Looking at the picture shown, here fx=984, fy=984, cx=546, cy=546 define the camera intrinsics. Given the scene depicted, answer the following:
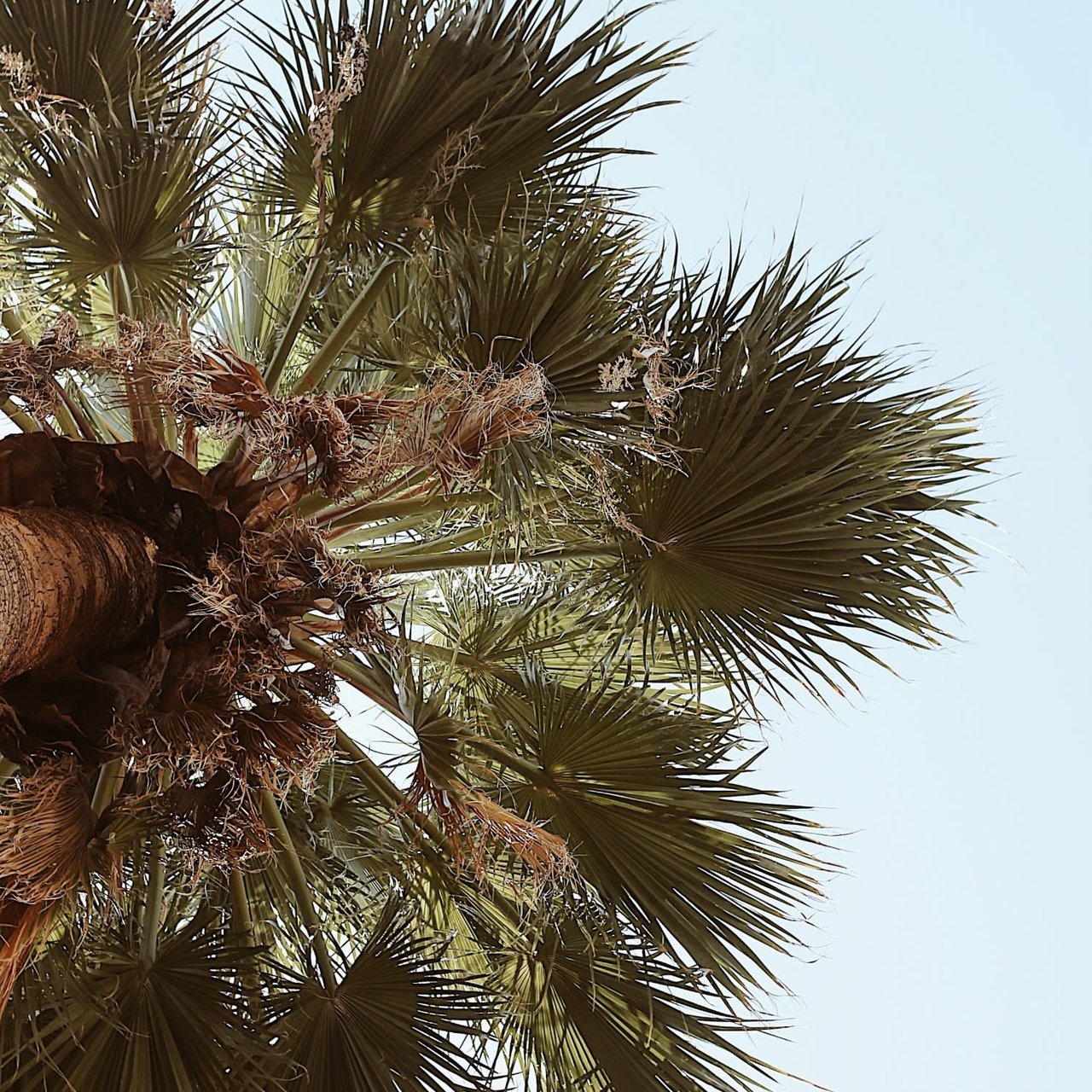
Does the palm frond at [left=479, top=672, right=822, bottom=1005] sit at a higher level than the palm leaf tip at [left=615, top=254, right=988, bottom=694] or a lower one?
lower

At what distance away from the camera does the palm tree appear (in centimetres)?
231

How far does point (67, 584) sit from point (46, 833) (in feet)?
1.76

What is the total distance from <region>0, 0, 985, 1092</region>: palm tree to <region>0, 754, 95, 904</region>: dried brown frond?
0.01m

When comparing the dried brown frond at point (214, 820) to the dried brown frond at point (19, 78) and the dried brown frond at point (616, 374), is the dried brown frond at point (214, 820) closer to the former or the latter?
the dried brown frond at point (616, 374)

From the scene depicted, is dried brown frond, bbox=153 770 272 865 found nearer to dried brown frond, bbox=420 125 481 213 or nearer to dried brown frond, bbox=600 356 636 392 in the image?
dried brown frond, bbox=600 356 636 392

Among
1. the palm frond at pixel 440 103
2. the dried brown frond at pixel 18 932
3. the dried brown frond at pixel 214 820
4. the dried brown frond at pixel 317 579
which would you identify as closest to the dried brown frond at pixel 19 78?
the palm frond at pixel 440 103

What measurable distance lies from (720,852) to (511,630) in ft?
4.04

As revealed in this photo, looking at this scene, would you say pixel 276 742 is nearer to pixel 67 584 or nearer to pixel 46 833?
pixel 46 833

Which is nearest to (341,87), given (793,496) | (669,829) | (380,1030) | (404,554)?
(404,554)

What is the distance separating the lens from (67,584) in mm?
2092

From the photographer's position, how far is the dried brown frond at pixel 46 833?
205 cm

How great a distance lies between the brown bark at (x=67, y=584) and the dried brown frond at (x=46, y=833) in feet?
0.87

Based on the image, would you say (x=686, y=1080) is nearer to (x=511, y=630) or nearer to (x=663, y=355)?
(x=511, y=630)

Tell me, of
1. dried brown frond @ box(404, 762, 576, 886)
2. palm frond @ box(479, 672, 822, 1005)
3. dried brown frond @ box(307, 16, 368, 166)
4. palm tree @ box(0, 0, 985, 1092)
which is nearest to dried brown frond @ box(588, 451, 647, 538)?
palm tree @ box(0, 0, 985, 1092)
